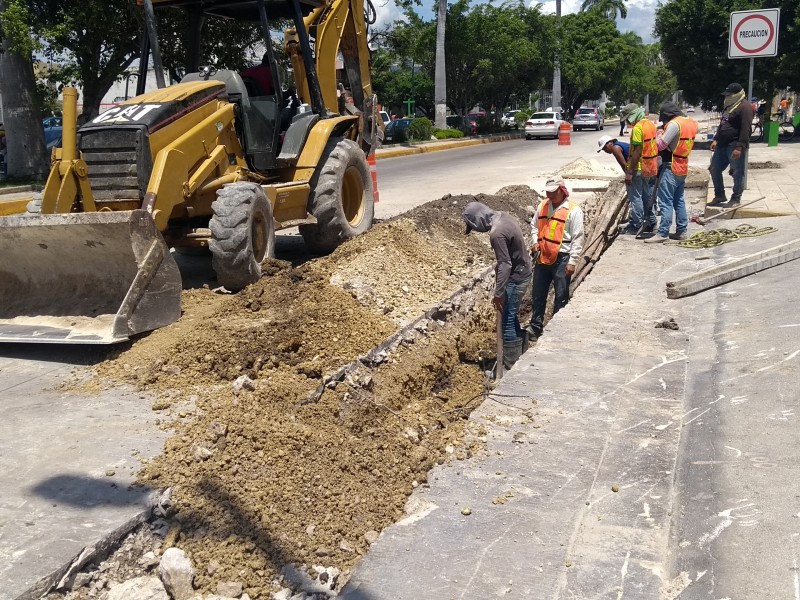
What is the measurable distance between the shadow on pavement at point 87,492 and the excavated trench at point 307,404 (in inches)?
5.5

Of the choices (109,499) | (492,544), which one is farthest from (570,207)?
(109,499)

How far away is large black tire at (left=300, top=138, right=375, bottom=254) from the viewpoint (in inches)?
355

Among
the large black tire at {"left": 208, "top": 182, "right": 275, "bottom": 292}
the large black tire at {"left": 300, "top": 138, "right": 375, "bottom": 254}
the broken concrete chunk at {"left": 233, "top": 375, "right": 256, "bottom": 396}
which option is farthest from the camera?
the large black tire at {"left": 300, "top": 138, "right": 375, "bottom": 254}

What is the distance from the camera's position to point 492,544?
12.5 feet

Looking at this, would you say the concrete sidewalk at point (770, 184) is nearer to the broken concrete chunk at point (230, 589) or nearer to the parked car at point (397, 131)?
the broken concrete chunk at point (230, 589)

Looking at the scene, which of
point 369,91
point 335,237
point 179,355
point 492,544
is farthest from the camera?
point 369,91

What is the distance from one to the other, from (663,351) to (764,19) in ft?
28.6

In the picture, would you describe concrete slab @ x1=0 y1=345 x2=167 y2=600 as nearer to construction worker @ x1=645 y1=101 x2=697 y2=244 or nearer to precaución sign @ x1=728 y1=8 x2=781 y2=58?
construction worker @ x1=645 y1=101 x2=697 y2=244

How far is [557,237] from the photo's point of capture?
7.39 meters

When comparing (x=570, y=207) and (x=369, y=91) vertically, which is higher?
(x=369, y=91)

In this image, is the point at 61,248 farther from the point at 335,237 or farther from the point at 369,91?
the point at 369,91

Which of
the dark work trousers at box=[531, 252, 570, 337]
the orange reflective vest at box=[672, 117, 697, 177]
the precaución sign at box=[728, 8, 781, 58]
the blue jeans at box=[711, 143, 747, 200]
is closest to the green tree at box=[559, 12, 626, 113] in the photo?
the precaución sign at box=[728, 8, 781, 58]

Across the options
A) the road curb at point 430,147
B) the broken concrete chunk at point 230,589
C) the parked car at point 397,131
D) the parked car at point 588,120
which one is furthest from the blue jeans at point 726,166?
the parked car at point 588,120

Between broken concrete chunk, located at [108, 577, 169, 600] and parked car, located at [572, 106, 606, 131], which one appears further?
parked car, located at [572, 106, 606, 131]
